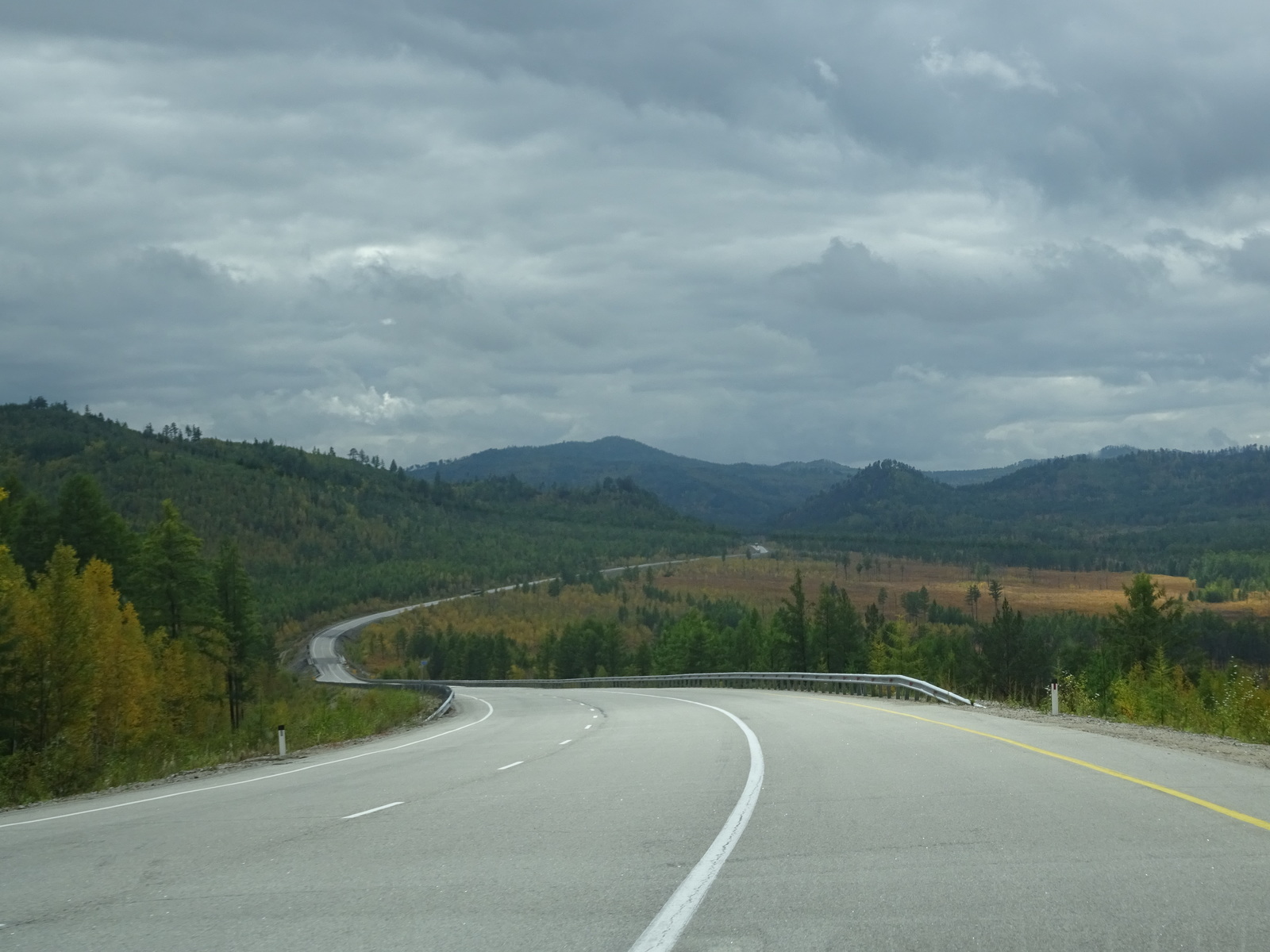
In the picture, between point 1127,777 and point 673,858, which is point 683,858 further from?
point 1127,777

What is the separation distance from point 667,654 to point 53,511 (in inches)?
2392

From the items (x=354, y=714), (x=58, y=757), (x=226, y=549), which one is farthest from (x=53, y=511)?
(x=58, y=757)

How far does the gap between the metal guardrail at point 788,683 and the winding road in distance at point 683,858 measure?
1864 cm

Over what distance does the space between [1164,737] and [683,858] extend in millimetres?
14073

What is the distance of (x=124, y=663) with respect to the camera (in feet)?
146

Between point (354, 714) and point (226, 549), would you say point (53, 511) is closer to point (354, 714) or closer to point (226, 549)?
point (226, 549)

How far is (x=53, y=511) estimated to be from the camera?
207 feet

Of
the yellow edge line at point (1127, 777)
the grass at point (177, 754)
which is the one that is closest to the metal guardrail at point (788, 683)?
the yellow edge line at point (1127, 777)

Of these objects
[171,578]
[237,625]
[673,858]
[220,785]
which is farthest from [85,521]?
[673,858]

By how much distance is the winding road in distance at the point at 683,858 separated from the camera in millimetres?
7000

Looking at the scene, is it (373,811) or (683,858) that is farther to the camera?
(373,811)

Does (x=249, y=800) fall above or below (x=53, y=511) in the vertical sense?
below

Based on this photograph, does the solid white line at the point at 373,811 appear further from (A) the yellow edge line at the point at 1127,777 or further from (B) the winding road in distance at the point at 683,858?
(A) the yellow edge line at the point at 1127,777

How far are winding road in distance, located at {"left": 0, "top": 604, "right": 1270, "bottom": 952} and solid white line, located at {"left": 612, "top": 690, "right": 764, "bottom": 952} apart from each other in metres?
0.03
